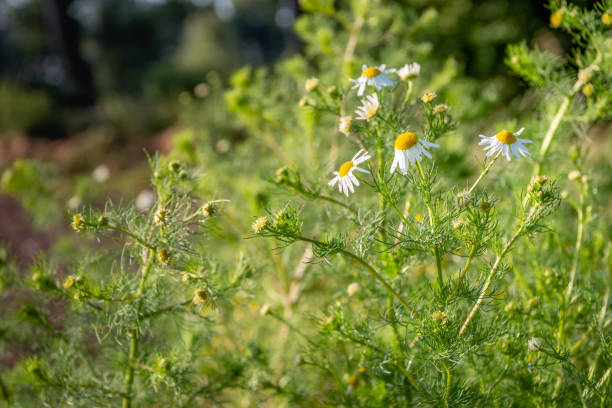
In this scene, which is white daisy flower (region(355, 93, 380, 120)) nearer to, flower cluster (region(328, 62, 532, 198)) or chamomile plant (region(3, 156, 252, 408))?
flower cluster (region(328, 62, 532, 198))

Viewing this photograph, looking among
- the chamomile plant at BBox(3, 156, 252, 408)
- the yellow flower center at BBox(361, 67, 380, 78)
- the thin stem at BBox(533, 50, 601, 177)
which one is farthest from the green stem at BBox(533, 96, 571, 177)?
the chamomile plant at BBox(3, 156, 252, 408)

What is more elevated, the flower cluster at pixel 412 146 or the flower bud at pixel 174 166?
the flower bud at pixel 174 166

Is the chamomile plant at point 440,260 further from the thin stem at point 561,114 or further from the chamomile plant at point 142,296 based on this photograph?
the chamomile plant at point 142,296

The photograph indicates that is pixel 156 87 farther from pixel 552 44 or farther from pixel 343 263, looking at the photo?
pixel 343 263

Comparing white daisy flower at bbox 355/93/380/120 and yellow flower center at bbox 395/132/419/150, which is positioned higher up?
white daisy flower at bbox 355/93/380/120

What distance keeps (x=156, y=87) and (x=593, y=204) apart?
666cm

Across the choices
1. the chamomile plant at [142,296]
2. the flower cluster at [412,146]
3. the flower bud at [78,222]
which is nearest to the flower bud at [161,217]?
the chamomile plant at [142,296]

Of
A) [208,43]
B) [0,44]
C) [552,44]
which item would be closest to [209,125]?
[552,44]

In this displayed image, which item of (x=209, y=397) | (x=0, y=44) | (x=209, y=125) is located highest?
A: (x=0, y=44)

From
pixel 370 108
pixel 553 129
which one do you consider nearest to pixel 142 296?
pixel 370 108

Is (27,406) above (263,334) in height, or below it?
below

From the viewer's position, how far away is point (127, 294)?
81 cm

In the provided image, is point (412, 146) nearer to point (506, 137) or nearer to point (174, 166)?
point (506, 137)

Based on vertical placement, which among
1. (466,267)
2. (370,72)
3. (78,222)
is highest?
(370,72)
